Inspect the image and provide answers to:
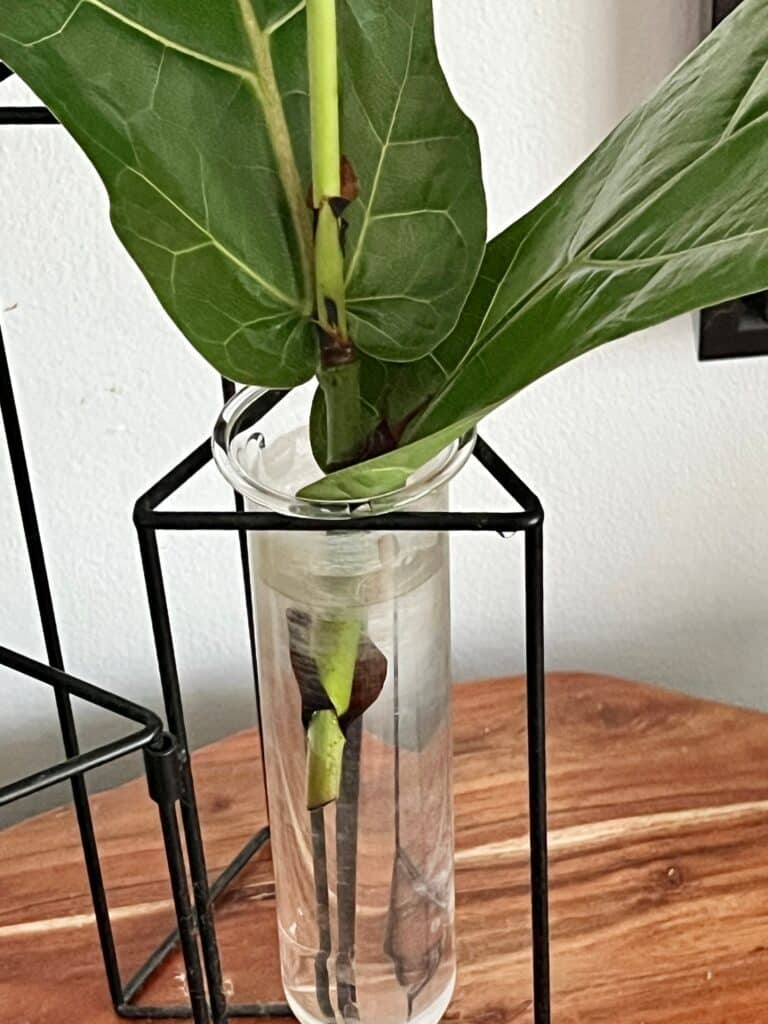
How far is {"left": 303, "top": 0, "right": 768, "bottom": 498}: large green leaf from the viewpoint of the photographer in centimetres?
24

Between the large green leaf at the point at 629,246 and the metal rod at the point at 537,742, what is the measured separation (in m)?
0.04

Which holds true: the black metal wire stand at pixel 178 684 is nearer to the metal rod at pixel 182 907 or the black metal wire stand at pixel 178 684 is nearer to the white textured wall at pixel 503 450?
the metal rod at pixel 182 907

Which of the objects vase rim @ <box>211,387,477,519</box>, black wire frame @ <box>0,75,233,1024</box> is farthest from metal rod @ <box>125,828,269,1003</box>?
vase rim @ <box>211,387,477,519</box>

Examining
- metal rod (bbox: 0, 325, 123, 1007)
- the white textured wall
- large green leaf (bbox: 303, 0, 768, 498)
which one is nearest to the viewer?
large green leaf (bbox: 303, 0, 768, 498)

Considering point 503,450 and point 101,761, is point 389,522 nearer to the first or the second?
point 101,761

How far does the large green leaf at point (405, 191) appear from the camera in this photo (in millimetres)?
294

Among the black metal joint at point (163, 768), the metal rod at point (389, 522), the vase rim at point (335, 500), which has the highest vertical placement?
the vase rim at point (335, 500)

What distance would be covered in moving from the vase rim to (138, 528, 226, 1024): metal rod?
1.0 inches

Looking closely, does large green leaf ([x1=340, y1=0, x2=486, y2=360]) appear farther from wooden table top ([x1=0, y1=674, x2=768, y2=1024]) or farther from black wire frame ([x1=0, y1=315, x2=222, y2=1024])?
wooden table top ([x1=0, y1=674, x2=768, y2=1024])

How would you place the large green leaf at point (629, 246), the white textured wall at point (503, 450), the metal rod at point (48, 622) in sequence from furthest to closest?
the white textured wall at point (503, 450) → the metal rod at point (48, 622) → the large green leaf at point (629, 246)

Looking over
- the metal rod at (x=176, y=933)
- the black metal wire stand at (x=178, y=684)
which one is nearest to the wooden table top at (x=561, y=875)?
the metal rod at (x=176, y=933)

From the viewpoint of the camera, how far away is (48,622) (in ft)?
A: 1.37

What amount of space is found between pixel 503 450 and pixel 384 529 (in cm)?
37

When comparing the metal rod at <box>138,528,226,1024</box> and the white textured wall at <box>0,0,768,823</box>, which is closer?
the metal rod at <box>138,528,226,1024</box>
